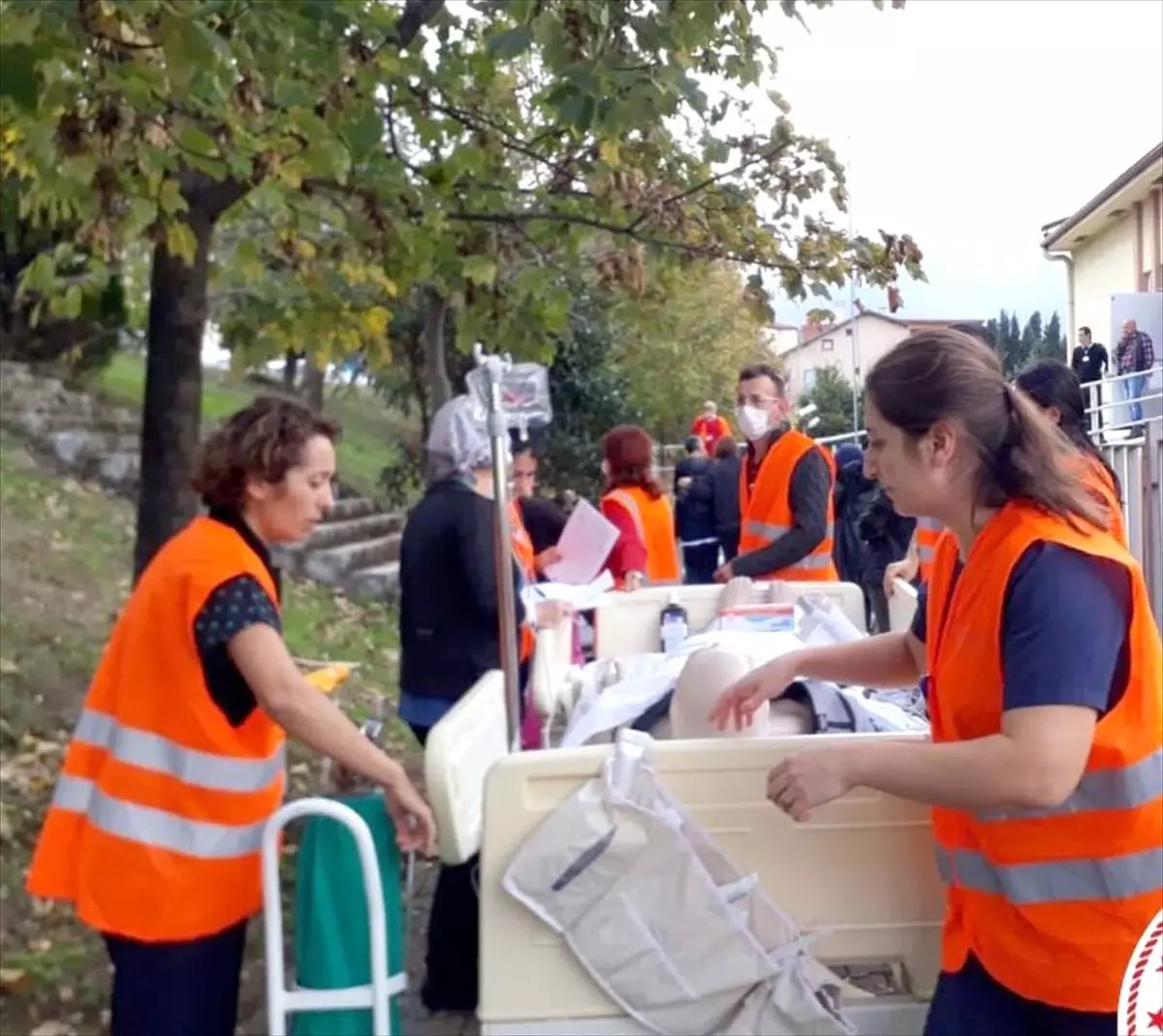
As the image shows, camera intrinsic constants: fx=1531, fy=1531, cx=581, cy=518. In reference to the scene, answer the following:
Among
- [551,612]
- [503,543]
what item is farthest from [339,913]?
[551,612]

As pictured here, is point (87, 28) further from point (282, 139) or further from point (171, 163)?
point (282, 139)

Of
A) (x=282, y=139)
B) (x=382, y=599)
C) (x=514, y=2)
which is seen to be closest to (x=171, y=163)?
(x=282, y=139)

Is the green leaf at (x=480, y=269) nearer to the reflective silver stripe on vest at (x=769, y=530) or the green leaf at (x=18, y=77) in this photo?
the reflective silver stripe on vest at (x=769, y=530)

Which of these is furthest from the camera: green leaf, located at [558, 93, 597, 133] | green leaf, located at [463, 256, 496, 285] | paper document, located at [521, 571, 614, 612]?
green leaf, located at [463, 256, 496, 285]

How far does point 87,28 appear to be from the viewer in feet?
14.8

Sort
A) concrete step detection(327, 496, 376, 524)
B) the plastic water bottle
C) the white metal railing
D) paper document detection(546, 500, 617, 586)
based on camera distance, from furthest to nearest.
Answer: concrete step detection(327, 496, 376, 524) → the white metal railing → paper document detection(546, 500, 617, 586) → the plastic water bottle

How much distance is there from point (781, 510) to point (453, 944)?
2.42m

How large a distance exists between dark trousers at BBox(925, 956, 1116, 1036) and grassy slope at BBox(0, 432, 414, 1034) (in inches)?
117

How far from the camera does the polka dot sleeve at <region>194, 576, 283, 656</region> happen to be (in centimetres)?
279

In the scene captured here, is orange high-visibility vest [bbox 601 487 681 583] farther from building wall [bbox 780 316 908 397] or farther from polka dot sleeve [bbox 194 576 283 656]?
polka dot sleeve [bbox 194 576 283 656]

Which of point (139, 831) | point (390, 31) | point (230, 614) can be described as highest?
point (390, 31)

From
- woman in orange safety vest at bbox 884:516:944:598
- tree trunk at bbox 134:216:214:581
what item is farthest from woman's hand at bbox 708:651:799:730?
tree trunk at bbox 134:216:214:581

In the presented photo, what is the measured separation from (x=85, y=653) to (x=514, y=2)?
5166 mm

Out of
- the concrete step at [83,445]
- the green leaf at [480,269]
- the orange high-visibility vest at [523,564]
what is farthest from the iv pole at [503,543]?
the concrete step at [83,445]
